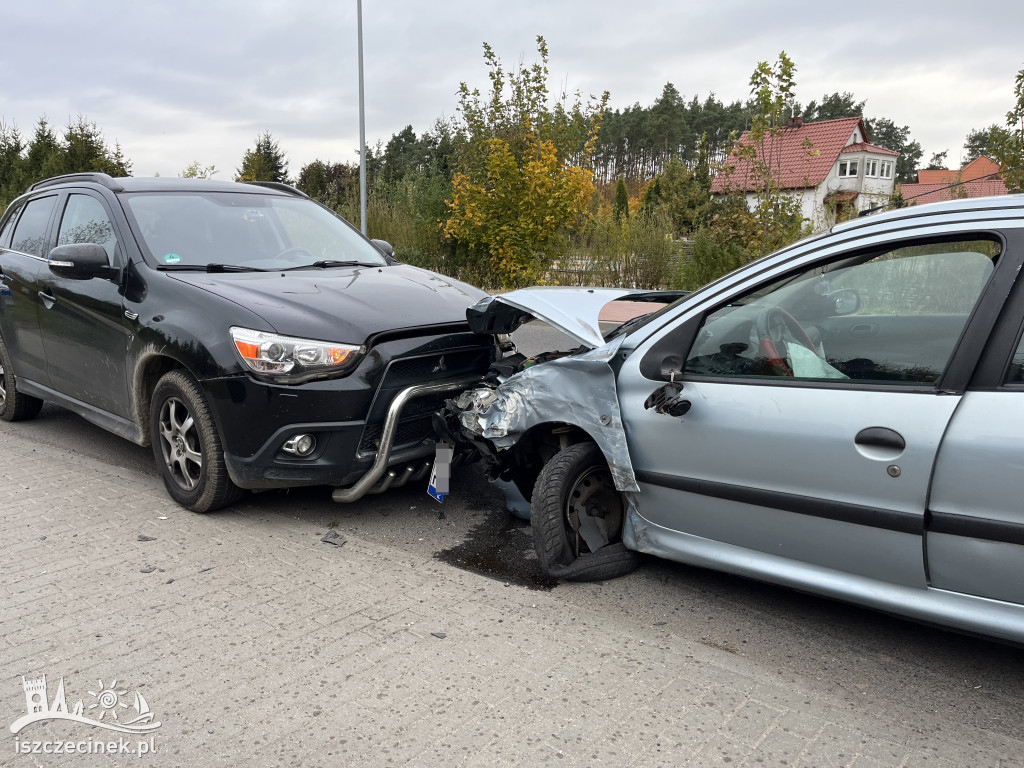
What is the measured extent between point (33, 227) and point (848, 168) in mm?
60487

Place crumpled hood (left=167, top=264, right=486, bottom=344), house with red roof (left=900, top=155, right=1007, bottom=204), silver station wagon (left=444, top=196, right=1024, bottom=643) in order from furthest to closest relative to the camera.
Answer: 1. house with red roof (left=900, top=155, right=1007, bottom=204)
2. crumpled hood (left=167, top=264, right=486, bottom=344)
3. silver station wagon (left=444, top=196, right=1024, bottom=643)

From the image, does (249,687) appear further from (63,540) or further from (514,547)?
(63,540)

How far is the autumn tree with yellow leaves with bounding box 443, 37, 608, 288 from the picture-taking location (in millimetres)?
14469

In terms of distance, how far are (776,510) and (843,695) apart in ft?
2.18

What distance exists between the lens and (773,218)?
11.0 metres

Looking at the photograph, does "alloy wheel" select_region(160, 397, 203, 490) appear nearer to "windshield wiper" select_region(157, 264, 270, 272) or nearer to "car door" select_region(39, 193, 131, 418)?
"car door" select_region(39, 193, 131, 418)

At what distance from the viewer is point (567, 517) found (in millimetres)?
3623

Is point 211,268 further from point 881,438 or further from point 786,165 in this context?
point 786,165

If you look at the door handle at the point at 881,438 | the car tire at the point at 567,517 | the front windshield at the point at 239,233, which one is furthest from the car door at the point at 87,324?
the door handle at the point at 881,438

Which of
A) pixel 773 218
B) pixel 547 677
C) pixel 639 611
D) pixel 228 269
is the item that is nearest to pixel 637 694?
pixel 547 677

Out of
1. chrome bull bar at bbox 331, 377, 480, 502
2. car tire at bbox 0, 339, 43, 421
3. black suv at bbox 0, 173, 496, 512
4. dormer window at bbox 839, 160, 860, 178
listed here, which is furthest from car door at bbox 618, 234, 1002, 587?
dormer window at bbox 839, 160, 860, 178

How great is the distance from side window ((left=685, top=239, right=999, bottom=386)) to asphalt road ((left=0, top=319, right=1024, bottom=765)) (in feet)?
→ 3.41

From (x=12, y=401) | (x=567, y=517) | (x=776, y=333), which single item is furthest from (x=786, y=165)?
(x=12, y=401)

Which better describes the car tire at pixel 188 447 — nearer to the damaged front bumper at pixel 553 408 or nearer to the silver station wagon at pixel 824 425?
the damaged front bumper at pixel 553 408
